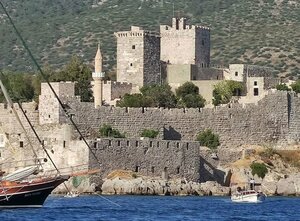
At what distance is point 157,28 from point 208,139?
33097mm

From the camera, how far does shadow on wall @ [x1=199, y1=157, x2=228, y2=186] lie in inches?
2904

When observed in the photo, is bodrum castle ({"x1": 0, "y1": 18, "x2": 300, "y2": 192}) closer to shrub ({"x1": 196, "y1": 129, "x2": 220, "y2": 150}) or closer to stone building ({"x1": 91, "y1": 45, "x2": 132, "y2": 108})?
stone building ({"x1": 91, "y1": 45, "x2": 132, "y2": 108})

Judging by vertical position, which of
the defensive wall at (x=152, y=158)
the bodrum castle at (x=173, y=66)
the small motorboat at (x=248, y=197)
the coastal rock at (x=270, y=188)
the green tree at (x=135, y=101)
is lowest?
the small motorboat at (x=248, y=197)

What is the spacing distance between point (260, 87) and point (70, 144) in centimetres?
1455

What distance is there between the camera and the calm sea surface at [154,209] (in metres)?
56.6

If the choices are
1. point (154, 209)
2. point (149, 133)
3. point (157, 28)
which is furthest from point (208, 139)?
point (157, 28)

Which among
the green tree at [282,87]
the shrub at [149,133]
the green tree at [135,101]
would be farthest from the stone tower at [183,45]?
the shrub at [149,133]

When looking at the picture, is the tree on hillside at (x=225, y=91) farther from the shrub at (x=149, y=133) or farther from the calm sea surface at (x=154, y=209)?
the calm sea surface at (x=154, y=209)

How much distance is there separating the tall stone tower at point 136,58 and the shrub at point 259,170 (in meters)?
10.2

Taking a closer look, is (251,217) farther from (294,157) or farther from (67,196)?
(294,157)

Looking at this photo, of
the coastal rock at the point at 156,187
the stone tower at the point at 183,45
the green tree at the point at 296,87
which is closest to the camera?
the coastal rock at the point at 156,187

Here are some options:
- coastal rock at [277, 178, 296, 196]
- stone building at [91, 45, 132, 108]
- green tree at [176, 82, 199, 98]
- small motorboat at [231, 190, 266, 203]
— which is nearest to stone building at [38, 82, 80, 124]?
stone building at [91, 45, 132, 108]

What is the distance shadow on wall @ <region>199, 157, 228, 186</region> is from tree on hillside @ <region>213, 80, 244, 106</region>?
691 centimetres

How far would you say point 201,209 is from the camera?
61.1 m
